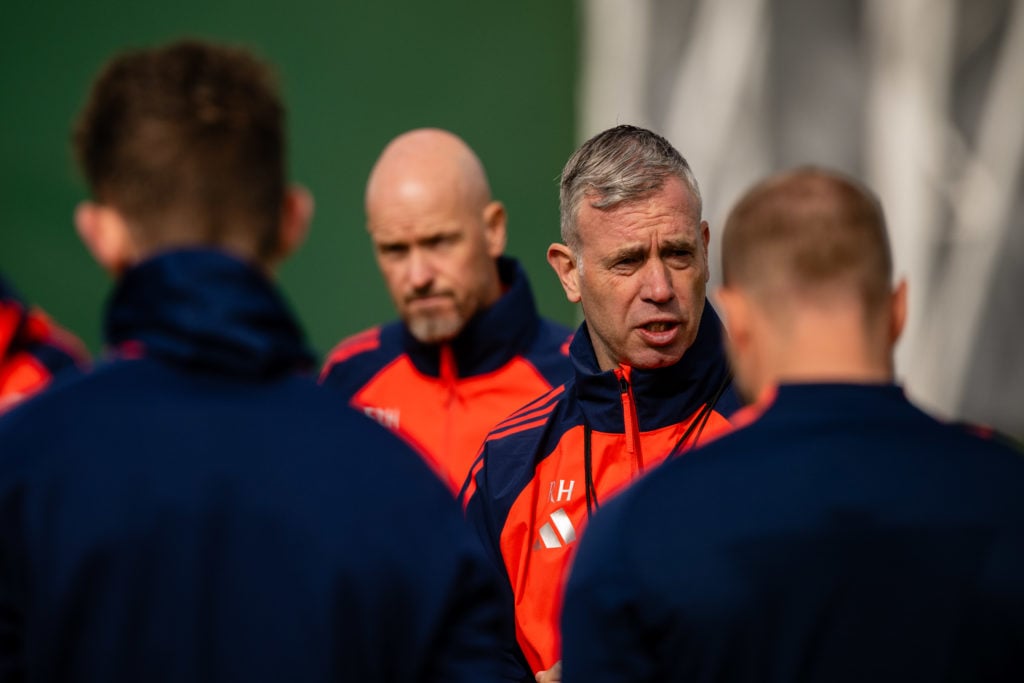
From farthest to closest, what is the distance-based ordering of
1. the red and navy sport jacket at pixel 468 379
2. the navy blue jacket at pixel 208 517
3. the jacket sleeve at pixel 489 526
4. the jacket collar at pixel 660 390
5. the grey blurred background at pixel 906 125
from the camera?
the grey blurred background at pixel 906 125
the red and navy sport jacket at pixel 468 379
the jacket collar at pixel 660 390
the jacket sleeve at pixel 489 526
the navy blue jacket at pixel 208 517

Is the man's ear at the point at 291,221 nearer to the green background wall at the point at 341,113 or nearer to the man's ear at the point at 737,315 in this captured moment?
the man's ear at the point at 737,315

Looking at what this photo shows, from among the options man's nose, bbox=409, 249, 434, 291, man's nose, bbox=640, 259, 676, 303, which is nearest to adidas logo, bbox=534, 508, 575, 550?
man's nose, bbox=640, 259, 676, 303

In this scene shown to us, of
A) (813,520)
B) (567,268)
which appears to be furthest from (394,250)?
(813,520)

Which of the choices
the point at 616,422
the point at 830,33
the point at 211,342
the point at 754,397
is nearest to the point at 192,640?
the point at 211,342

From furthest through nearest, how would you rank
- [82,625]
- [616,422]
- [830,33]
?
[830,33]
[616,422]
[82,625]

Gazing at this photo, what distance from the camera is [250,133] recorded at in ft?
5.47

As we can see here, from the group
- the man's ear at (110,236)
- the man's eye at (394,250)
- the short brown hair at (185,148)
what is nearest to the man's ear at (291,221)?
the short brown hair at (185,148)

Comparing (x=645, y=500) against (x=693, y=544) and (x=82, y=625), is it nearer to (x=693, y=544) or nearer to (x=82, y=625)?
(x=693, y=544)

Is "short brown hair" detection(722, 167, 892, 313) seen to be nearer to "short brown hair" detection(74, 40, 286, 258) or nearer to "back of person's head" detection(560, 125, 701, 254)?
"short brown hair" detection(74, 40, 286, 258)

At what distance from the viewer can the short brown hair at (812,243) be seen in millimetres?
1698

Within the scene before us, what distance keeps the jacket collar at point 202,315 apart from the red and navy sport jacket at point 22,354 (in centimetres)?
157

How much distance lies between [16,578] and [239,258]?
0.44m

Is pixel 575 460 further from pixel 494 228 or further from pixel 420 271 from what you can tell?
pixel 494 228

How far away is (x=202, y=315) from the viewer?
5.19 ft
